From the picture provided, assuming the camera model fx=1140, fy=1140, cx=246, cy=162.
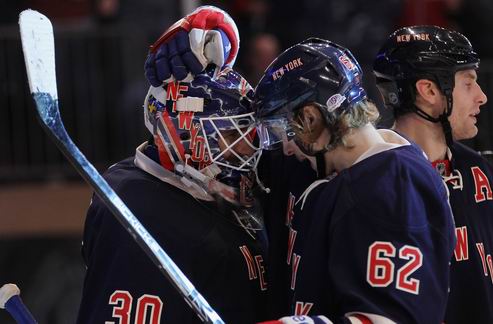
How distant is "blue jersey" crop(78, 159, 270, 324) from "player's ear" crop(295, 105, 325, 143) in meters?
0.40

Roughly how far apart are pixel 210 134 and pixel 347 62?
43 cm

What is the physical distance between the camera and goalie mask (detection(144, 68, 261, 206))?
9.40 ft

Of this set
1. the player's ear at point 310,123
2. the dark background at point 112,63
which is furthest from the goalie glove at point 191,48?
the dark background at point 112,63

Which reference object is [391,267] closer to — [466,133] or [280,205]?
[280,205]

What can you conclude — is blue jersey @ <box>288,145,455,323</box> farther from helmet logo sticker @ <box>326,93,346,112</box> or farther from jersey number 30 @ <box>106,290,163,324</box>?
jersey number 30 @ <box>106,290,163,324</box>

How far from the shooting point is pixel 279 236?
9.50 feet

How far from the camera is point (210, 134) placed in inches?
113

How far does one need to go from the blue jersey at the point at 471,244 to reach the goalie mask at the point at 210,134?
559 millimetres

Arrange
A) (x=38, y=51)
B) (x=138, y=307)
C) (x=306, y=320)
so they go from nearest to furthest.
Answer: (x=306, y=320) → (x=38, y=51) → (x=138, y=307)

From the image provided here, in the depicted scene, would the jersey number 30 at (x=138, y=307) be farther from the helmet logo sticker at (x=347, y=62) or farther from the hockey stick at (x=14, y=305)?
the helmet logo sticker at (x=347, y=62)

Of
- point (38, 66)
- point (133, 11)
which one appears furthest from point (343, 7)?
point (38, 66)

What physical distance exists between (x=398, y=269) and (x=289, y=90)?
487 millimetres

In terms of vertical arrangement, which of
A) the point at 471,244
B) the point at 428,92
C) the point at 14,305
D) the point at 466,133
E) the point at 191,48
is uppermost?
the point at 191,48

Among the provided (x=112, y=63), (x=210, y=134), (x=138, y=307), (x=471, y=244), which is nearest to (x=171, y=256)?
(x=138, y=307)
